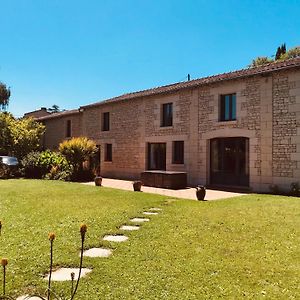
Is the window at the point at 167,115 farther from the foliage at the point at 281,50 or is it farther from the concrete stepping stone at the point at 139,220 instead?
the foliage at the point at 281,50

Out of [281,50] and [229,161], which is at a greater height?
[281,50]

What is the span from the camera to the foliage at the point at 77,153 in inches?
714

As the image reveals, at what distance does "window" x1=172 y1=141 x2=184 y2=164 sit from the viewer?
17000 millimetres

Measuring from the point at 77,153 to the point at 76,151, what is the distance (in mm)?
129

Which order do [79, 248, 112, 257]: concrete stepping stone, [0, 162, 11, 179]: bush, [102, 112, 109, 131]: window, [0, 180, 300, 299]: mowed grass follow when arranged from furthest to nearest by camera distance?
[102, 112, 109, 131]: window < [0, 162, 11, 179]: bush < [79, 248, 112, 257]: concrete stepping stone < [0, 180, 300, 299]: mowed grass

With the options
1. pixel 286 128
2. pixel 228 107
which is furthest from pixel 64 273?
pixel 228 107

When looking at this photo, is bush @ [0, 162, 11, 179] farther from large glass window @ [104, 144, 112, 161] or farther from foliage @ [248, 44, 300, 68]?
foliage @ [248, 44, 300, 68]

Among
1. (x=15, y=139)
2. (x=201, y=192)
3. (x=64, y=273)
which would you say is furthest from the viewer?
(x=15, y=139)

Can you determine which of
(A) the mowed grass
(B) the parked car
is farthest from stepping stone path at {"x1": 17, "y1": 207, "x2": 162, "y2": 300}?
(B) the parked car

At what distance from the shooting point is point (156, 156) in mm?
18594

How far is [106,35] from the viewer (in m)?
14.3

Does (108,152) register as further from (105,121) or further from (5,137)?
(5,137)

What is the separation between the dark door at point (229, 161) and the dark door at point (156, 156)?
11.1ft

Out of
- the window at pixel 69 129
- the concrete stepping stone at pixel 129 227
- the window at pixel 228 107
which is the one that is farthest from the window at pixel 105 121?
the concrete stepping stone at pixel 129 227
